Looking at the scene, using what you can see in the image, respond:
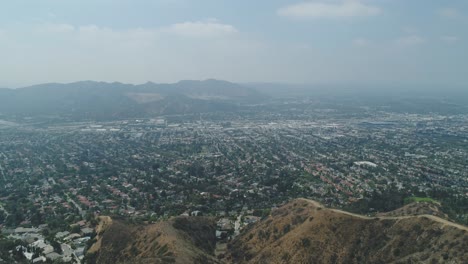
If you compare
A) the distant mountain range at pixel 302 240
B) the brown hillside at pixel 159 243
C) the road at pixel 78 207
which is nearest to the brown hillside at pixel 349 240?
the distant mountain range at pixel 302 240

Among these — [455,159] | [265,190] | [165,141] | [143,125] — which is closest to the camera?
[265,190]

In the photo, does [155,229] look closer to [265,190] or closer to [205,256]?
[205,256]

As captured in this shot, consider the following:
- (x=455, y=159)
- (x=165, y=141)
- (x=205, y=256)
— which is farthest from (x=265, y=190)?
(x=165, y=141)

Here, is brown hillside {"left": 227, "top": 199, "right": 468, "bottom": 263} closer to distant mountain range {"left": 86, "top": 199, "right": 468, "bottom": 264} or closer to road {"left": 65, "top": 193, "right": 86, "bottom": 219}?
distant mountain range {"left": 86, "top": 199, "right": 468, "bottom": 264}

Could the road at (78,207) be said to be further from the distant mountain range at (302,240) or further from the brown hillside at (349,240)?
the brown hillside at (349,240)

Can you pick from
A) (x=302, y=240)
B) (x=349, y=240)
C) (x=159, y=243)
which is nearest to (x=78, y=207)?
(x=159, y=243)
